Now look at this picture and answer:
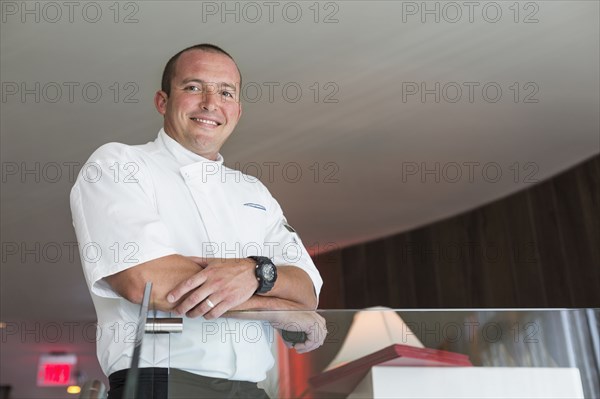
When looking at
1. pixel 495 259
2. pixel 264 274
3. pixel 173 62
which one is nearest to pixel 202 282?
pixel 264 274

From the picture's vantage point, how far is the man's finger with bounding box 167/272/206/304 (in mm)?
917

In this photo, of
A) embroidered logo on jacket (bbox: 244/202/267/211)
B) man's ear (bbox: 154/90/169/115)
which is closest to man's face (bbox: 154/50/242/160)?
man's ear (bbox: 154/90/169/115)

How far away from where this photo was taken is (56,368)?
20.0 feet

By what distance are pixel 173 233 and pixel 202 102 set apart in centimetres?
33

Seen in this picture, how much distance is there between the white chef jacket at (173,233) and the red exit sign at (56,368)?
5.15 meters

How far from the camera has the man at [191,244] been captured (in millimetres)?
759

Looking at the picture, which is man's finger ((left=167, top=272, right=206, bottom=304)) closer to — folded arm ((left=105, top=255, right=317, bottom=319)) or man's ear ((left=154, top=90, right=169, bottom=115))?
folded arm ((left=105, top=255, right=317, bottom=319))

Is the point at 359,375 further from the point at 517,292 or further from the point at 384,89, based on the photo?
the point at 517,292

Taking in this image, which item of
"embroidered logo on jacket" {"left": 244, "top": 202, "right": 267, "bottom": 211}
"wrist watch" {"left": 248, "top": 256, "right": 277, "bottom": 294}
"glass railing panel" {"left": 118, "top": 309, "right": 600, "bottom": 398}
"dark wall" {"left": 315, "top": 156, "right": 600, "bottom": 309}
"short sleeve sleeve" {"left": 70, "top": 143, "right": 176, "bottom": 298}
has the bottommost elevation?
"glass railing panel" {"left": 118, "top": 309, "right": 600, "bottom": 398}

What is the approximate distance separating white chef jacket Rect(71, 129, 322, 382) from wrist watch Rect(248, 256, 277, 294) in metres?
0.11

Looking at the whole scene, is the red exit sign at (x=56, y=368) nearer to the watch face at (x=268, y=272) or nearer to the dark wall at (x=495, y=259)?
the dark wall at (x=495, y=259)

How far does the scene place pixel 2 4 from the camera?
214cm

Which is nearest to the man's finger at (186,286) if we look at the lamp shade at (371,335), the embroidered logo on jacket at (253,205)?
the lamp shade at (371,335)

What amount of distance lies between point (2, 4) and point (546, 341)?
1872mm
